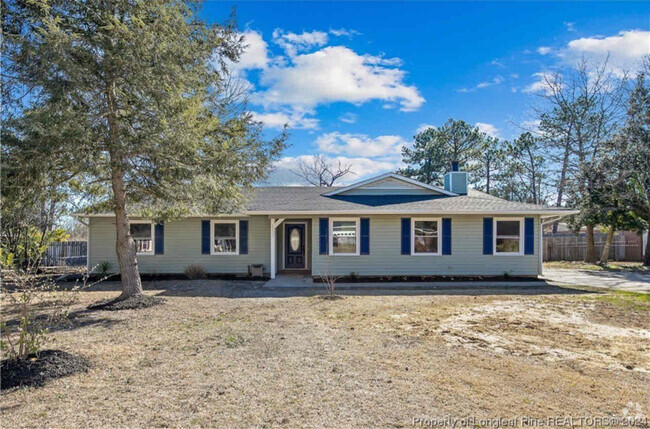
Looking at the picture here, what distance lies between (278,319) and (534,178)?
96.8 feet

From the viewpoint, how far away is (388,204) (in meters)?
13.2

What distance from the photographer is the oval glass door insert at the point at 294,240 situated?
1523cm

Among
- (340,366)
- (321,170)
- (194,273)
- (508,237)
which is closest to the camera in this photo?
(340,366)

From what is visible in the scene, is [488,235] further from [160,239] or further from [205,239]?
[160,239]

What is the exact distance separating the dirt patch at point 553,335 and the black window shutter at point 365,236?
16.7 feet

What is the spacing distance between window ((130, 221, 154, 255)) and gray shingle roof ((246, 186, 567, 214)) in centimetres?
381

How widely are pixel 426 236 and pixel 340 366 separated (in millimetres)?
9175

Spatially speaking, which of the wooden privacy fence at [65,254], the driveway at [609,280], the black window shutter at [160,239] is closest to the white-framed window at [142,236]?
the black window shutter at [160,239]

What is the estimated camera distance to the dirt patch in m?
4.97

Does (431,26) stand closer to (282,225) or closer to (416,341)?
(282,225)

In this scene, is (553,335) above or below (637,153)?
below

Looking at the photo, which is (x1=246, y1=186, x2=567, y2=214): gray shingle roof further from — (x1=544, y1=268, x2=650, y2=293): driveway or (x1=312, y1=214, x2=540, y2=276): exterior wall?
(x1=544, y1=268, x2=650, y2=293): driveway

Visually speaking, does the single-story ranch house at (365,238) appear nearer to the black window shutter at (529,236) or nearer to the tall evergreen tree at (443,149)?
the black window shutter at (529,236)

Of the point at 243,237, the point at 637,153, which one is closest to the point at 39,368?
the point at 243,237
